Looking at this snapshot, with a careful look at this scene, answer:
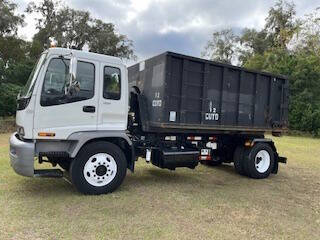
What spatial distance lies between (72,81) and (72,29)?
3639 centimetres

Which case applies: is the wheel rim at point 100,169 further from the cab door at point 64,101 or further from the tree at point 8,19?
the tree at point 8,19

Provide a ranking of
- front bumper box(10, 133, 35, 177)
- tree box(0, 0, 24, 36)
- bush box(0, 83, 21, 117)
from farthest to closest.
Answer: tree box(0, 0, 24, 36) → bush box(0, 83, 21, 117) → front bumper box(10, 133, 35, 177)

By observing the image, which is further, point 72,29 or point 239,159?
point 72,29

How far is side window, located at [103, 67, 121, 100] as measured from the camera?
23.1 feet

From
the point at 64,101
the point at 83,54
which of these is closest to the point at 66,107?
the point at 64,101

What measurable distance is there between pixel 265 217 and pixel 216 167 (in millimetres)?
4671

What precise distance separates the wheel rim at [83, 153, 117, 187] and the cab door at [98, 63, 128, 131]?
0.57 meters

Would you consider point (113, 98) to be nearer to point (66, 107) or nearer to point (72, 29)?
point (66, 107)

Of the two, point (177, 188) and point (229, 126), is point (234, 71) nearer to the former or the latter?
point (229, 126)

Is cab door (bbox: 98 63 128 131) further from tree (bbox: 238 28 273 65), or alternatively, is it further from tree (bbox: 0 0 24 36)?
tree (bbox: 238 28 273 65)

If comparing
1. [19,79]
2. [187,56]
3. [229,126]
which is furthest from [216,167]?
[19,79]

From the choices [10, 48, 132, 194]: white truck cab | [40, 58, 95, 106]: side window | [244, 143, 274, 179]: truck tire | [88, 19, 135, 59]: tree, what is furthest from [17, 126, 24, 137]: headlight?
[88, 19, 135, 59]: tree

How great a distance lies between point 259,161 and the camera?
31.8ft

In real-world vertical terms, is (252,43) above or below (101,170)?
above
